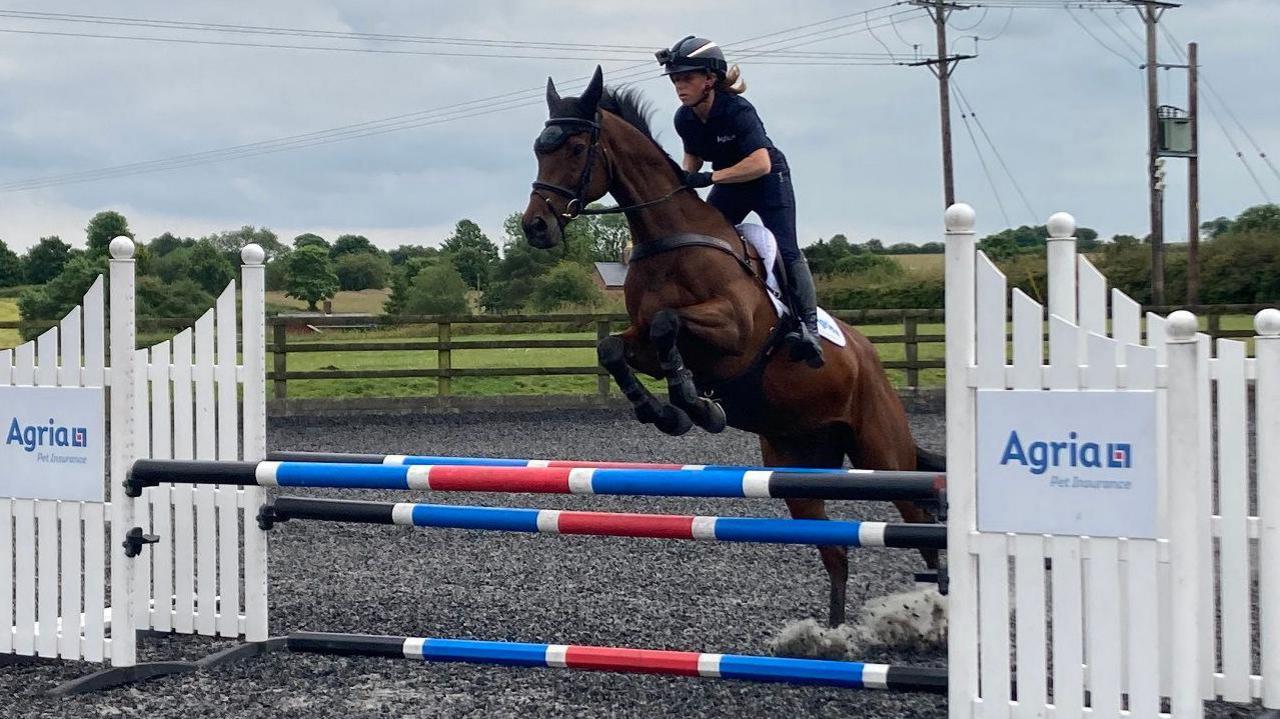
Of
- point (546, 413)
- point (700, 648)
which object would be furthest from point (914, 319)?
point (700, 648)

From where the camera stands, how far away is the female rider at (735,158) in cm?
460

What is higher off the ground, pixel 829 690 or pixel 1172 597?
pixel 1172 597

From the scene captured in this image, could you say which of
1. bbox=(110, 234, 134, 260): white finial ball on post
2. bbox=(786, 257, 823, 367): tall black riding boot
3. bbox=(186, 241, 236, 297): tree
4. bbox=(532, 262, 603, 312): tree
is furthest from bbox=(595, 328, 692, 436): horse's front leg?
bbox=(186, 241, 236, 297): tree

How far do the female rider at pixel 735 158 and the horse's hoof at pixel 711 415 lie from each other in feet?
1.26

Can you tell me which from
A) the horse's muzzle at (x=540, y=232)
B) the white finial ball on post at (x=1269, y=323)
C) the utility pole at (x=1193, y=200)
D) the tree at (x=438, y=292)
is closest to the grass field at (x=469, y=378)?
the tree at (x=438, y=292)

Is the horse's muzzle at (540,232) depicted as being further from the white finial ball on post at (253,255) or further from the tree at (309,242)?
the tree at (309,242)

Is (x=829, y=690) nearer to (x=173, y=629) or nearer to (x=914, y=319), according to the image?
(x=173, y=629)

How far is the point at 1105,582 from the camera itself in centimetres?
287

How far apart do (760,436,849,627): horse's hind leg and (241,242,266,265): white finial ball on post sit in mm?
1972

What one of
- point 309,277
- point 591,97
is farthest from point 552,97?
point 309,277

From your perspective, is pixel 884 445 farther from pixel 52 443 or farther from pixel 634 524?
pixel 52 443

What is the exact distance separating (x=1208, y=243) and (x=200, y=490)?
27941 mm

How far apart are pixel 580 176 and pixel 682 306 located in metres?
0.58

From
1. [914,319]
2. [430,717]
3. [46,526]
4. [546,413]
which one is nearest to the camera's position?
[430,717]
